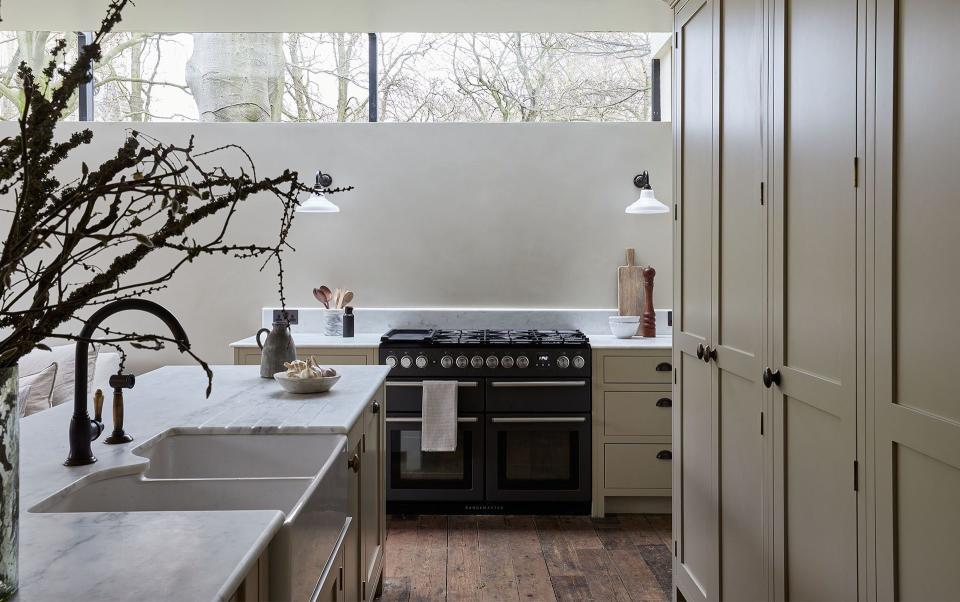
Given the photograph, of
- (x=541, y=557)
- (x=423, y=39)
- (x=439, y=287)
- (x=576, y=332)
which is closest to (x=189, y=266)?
(x=439, y=287)

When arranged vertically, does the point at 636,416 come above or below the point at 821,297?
below

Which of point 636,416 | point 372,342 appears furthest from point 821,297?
point 372,342

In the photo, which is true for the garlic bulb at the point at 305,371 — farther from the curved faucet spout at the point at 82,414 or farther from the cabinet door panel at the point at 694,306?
the cabinet door panel at the point at 694,306

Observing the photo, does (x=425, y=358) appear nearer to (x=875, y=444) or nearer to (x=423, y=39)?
(x=423, y=39)

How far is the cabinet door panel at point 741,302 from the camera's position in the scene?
6.23ft

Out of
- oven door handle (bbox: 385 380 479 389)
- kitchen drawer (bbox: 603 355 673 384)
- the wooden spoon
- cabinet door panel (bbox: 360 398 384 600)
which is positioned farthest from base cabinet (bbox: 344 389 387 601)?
the wooden spoon

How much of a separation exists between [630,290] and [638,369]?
2.68ft

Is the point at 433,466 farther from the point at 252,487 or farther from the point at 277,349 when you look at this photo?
the point at 252,487

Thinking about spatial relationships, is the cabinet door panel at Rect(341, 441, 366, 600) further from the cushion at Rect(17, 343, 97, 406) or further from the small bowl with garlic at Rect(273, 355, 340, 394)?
the cushion at Rect(17, 343, 97, 406)

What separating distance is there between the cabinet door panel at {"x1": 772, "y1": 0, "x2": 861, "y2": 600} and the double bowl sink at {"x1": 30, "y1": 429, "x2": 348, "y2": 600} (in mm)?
1137

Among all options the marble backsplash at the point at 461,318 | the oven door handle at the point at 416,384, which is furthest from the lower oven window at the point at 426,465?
the marble backsplash at the point at 461,318

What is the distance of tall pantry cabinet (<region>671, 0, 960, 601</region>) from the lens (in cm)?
118

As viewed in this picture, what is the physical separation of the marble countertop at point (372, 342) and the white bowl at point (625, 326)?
0.04m

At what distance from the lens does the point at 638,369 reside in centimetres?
379
